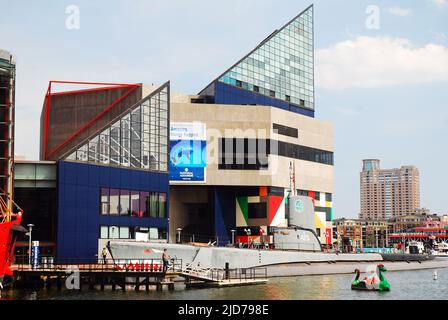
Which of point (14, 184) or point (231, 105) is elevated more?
point (231, 105)

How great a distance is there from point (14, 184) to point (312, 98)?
75.9m

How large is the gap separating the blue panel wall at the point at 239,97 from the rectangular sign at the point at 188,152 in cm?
1106

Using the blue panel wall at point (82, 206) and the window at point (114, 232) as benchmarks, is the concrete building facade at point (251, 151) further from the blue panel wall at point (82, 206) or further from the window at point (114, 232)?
the blue panel wall at point (82, 206)

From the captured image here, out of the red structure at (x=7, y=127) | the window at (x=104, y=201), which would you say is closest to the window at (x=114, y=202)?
the window at (x=104, y=201)

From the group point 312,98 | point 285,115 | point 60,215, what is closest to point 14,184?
point 60,215

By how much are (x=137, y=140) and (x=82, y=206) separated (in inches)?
516

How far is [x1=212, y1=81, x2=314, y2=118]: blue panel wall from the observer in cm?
11979

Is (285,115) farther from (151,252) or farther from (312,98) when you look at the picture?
(151,252)

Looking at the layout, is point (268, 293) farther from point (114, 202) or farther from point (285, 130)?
point (285, 130)

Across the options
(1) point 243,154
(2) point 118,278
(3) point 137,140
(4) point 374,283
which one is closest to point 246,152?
(1) point 243,154

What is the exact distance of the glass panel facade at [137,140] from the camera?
79.9 m

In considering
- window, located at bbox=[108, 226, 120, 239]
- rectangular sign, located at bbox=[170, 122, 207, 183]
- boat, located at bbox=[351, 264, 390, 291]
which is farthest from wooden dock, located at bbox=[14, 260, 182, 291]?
rectangular sign, located at bbox=[170, 122, 207, 183]

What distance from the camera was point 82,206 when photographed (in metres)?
76.9

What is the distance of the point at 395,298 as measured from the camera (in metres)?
54.3
